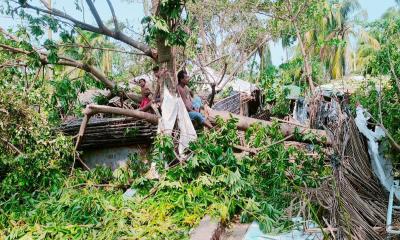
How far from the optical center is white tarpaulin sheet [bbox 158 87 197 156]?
7699mm

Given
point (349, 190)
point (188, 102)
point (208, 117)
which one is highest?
point (188, 102)

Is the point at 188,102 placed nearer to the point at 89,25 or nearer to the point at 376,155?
the point at 89,25

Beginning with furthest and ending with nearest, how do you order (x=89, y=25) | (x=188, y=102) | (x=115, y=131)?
(x=115, y=131) < (x=188, y=102) < (x=89, y=25)

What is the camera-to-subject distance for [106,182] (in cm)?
816

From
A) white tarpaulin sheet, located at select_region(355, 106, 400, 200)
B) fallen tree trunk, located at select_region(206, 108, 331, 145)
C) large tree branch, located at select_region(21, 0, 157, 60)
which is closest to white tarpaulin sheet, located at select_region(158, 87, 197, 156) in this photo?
fallen tree trunk, located at select_region(206, 108, 331, 145)

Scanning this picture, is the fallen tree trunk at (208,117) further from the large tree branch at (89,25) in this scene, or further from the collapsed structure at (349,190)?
the large tree branch at (89,25)

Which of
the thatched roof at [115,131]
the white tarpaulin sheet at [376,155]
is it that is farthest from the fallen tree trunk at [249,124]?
the white tarpaulin sheet at [376,155]

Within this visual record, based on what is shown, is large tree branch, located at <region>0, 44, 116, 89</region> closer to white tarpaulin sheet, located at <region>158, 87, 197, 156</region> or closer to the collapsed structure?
white tarpaulin sheet, located at <region>158, 87, 197, 156</region>

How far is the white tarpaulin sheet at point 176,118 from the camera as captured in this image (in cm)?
770

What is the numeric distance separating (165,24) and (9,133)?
9.35 ft

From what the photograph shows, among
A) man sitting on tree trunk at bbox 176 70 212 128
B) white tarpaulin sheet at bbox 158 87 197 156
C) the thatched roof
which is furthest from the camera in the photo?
the thatched roof

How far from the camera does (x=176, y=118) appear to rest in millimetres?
7867

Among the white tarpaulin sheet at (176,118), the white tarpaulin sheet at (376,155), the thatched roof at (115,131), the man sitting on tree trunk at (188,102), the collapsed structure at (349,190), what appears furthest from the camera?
the thatched roof at (115,131)

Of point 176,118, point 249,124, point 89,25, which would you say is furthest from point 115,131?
point 249,124
